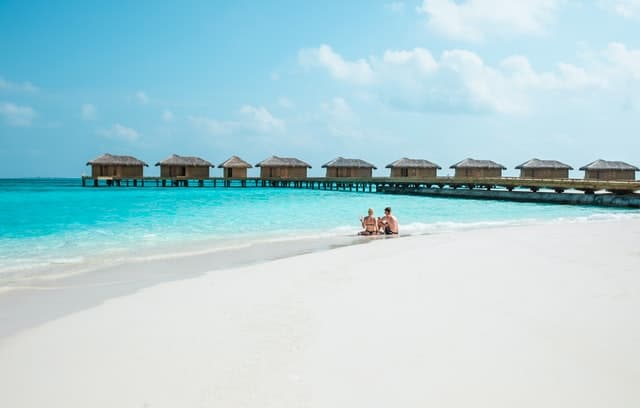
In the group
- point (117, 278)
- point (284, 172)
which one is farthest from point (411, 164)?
point (117, 278)

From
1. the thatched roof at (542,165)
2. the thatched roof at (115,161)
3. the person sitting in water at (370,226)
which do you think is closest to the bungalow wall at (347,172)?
the thatched roof at (542,165)

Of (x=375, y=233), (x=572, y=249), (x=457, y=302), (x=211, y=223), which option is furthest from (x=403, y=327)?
(x=211, y=223)

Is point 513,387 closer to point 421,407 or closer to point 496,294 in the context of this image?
point 421,407

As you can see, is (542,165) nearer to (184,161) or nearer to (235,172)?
(235,172)

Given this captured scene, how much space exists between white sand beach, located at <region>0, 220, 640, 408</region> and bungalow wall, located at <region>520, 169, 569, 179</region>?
36.2 metres

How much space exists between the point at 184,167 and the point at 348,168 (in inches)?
612

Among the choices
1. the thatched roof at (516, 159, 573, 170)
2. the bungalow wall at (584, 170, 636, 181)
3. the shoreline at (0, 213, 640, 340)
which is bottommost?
the shoreline at (0, 213, 640, 340)

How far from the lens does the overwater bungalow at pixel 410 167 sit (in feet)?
142

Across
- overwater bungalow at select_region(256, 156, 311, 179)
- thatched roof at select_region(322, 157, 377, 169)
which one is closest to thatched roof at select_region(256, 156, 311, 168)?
overwater bungalow at select_region(256, 156, 311, 179)

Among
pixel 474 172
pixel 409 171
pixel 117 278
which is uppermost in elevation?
pixel 409 171

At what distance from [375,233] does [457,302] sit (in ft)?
24.1

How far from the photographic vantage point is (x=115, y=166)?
45.1 metres

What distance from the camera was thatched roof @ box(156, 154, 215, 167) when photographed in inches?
1789

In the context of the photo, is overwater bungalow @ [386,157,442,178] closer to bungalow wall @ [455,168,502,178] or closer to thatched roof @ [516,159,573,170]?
bungalow wall @ [455,168,502,178]
